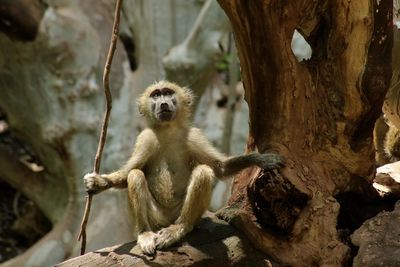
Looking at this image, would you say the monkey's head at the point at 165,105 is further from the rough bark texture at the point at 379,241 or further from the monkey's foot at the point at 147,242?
the rough bark texture at the point at 379,241

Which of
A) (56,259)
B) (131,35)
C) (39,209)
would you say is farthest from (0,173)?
(131,35)

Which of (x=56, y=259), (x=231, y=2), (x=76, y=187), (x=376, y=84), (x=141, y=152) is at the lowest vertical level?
(x=56, y=259)

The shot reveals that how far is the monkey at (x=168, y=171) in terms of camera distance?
12.6 feet

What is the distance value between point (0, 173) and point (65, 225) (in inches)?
47.1

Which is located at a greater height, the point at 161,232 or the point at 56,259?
the point at 161,232

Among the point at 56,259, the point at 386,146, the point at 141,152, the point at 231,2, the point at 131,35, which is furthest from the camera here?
the point at 131,35

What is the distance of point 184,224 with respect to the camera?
12.6 ft

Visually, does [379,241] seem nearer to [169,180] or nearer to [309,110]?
[309,110]

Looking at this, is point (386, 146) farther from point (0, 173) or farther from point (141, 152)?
point (0, 173)

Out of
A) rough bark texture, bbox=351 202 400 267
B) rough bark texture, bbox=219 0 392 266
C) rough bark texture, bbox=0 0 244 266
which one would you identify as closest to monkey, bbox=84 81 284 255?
rough bark texture, bbox=219 0 392 266

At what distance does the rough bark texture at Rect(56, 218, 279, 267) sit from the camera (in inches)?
143

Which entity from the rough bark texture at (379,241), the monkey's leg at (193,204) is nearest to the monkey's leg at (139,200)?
the monkey's leg at (193,204)

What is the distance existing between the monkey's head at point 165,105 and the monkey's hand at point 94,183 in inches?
22.7

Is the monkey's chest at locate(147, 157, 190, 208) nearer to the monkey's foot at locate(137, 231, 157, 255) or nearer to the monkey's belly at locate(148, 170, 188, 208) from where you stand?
the monkey's belly at locate(148, 170, 188, 208)
